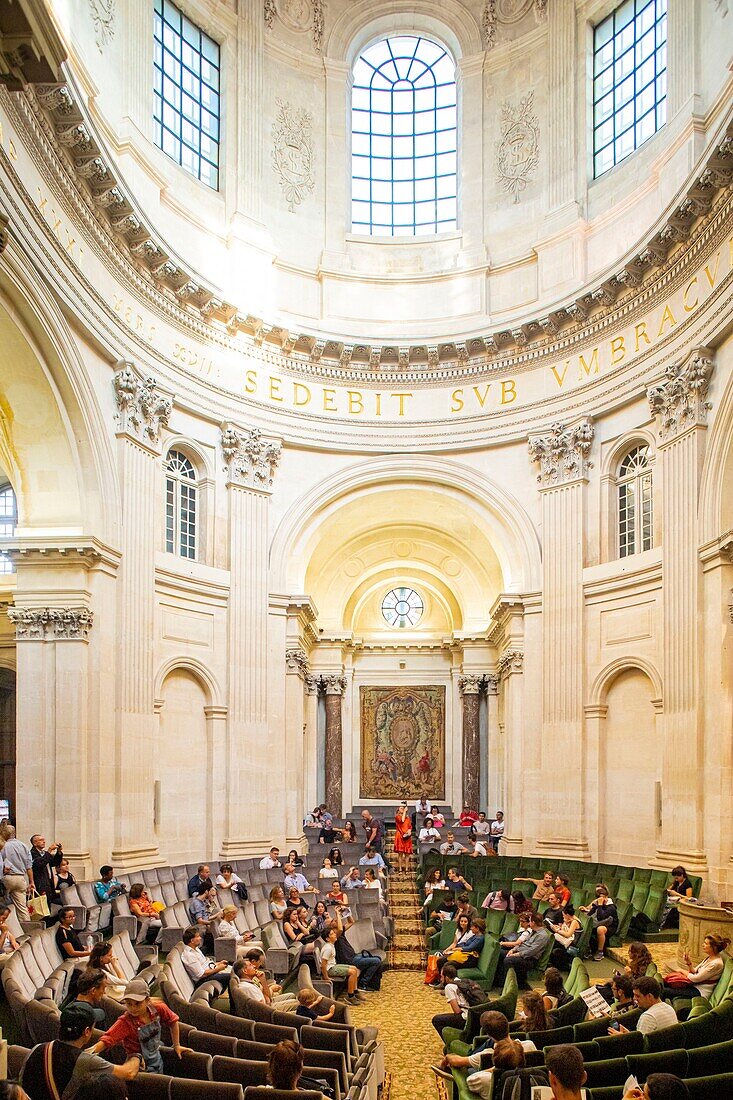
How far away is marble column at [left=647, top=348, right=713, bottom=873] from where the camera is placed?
62.4 ft

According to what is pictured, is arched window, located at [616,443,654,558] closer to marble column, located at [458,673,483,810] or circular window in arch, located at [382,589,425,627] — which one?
marble column, located at [458,673,483,810]

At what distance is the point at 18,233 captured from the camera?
15.4m

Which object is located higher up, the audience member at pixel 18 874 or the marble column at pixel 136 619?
the marble column at pixel 136 619

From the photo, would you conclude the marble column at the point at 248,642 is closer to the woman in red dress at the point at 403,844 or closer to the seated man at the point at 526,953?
the woman in red dress at the point at 403,844

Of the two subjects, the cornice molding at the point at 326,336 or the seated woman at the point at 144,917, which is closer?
the seated woman at the point at 144,917

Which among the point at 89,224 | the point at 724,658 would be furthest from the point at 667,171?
the point at 89,224

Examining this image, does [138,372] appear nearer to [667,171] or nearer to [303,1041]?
[667,171]

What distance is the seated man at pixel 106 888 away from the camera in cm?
1564

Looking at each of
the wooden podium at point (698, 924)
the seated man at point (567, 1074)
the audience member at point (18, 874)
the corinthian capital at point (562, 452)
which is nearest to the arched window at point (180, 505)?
the corinthian capital at point (562, 452)

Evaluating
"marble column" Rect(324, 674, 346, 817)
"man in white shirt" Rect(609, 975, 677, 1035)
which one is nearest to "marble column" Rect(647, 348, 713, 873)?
"man in white shirt" Rect(609, 975, 677, 1035)

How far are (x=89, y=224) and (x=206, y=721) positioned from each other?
1110cm

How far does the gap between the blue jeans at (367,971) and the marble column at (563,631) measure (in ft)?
31.6

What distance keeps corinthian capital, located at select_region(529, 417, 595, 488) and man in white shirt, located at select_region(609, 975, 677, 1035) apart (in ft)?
55.1

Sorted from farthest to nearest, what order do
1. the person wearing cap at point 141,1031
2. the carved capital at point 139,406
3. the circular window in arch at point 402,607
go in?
the circular window in arch at point 402,607 < the carved capital at point 139,406 < the person wearing cap at point 141,1031
